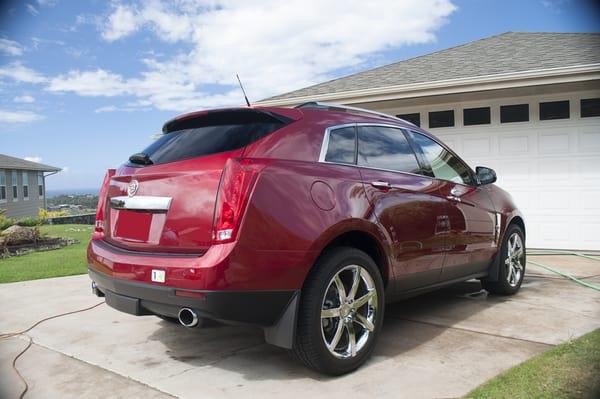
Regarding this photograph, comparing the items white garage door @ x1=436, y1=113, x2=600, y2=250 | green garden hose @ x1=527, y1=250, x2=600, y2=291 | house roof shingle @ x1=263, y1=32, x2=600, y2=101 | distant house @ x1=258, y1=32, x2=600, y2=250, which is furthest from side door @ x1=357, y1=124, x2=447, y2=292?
white garage door @ x1=436, y1=113, x2=600, y2=250

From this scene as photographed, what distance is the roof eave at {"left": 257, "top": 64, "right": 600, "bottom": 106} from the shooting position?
7621 mm

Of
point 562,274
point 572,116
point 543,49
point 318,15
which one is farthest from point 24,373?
point 543,49

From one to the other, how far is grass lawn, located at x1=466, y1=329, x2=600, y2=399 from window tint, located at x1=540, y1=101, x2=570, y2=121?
5806 millimetres

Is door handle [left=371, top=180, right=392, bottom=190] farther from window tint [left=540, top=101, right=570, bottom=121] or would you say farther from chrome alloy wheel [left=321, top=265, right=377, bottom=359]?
window tint [left=540, top=101, right=570, bottom=121]

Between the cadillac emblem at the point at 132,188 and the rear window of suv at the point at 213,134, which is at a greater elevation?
the rear window of suv at the point at 213,134

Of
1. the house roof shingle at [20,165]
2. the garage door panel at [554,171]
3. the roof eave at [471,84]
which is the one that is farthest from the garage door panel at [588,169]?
the house roof shingle at [20,165]

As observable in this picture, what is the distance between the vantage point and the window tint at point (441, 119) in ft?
30.2

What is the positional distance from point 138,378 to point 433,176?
287 centimetres

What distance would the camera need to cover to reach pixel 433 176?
175 inches

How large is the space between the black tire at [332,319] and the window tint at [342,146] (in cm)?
64

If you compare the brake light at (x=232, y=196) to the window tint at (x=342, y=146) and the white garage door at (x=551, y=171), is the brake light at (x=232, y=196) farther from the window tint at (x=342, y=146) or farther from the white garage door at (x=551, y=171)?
the white garage door at (x=551, y=171)

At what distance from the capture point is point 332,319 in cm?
336

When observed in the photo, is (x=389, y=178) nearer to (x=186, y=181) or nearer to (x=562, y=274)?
(x=186, y=181)

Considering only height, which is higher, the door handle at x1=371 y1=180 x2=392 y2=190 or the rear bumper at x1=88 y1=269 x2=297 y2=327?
the door handle at x1=371 y1=180 x2=392 y2=190
